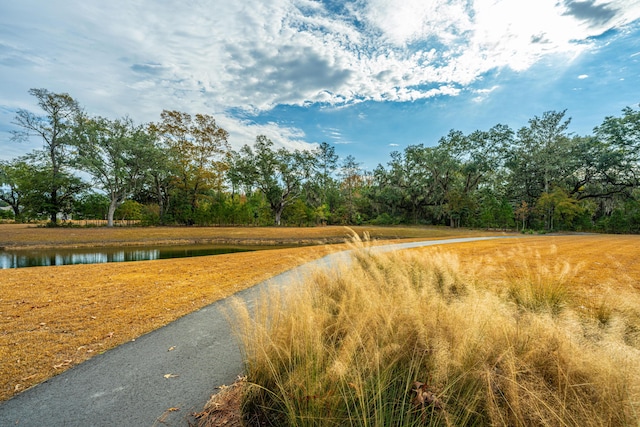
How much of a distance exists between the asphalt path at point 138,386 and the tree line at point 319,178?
106 feet

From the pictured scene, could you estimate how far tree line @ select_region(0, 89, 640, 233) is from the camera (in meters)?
29.4

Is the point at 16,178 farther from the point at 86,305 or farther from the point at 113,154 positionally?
the point at 86,305

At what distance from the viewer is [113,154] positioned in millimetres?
29641

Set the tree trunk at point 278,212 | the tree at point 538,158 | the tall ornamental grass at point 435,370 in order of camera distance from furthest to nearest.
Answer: the tree trunk at point 278,212 → the tree at point 538,158 → the tall ornamental grass at point 435,370

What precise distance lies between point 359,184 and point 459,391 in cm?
5679

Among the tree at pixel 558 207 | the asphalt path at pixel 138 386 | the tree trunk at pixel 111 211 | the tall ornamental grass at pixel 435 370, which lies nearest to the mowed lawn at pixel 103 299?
the asphalt path at pixel 138 386

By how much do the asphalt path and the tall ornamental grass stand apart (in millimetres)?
745

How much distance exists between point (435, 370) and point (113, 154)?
37.3m

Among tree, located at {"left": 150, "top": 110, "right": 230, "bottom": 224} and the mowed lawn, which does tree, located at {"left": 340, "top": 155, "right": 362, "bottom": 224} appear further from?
the mowed lawn

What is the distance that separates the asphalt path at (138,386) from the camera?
92.0 inches

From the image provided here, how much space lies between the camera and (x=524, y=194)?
36.2 metres

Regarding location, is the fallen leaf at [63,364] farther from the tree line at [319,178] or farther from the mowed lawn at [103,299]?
the tree line at [319,178]

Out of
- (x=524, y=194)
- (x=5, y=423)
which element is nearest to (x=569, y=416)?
(x=5, y=423)

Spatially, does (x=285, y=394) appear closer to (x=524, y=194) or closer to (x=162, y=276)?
(x=162, y=276)
